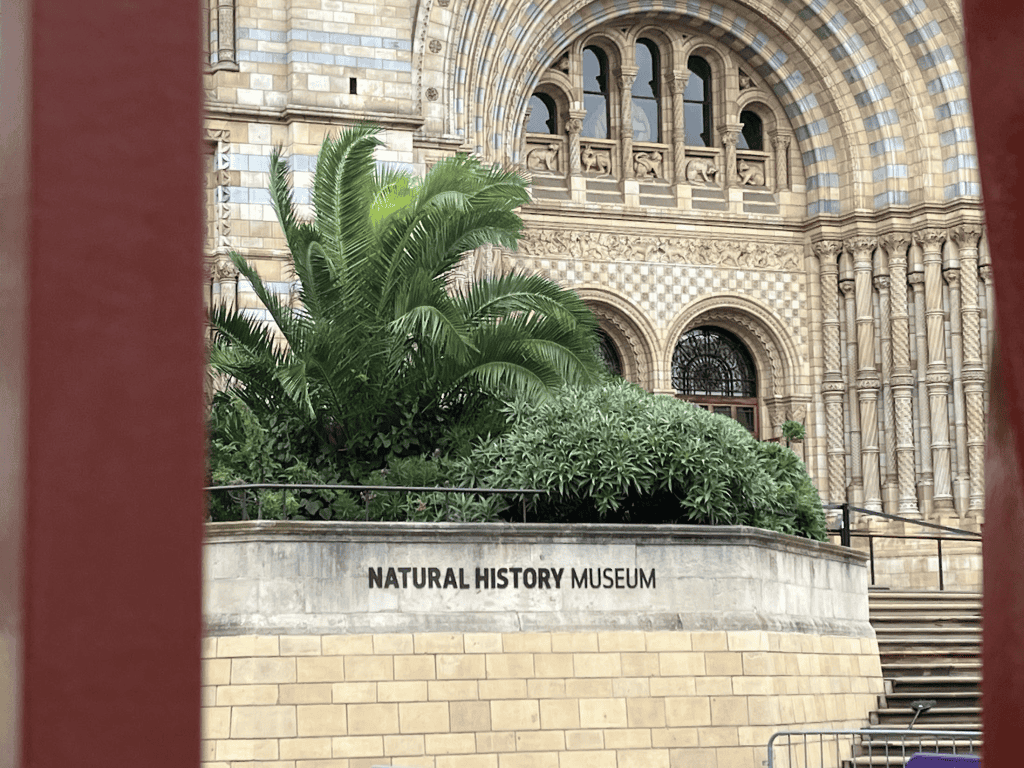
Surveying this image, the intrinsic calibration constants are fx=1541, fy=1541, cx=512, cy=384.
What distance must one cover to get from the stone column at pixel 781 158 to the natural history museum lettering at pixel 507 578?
50.9ft

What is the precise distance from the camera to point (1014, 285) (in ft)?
7.43

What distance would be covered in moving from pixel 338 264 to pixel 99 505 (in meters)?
13.4

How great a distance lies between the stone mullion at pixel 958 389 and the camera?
25922 millimetres

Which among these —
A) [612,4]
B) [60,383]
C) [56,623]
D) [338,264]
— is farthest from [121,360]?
[612,4]

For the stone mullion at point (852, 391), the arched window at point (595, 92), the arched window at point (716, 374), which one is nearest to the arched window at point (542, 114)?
the arched window at point (595, 92)

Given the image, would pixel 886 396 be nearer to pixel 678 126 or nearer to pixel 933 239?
pixel 933 239

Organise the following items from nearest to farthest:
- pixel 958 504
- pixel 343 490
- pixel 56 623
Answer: pixel 56 623, pixel 343 490, pixel 958 504

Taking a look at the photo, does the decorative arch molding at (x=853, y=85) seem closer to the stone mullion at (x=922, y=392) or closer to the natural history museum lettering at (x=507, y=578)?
the stone mullion at (x=922, y=392)

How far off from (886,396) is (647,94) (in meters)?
6.75

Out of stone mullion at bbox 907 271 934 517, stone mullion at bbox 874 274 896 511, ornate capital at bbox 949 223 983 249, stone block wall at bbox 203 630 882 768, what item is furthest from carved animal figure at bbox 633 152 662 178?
stone block wall at bbox 203 630 882 768

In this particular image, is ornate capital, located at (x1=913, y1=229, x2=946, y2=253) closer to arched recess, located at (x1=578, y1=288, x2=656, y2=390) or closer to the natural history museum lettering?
arched recess, located at (x1=578, y1=288, x2=656, y2=390)

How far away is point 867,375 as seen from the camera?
26.7 m

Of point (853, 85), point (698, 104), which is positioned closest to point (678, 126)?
point (698, 104)

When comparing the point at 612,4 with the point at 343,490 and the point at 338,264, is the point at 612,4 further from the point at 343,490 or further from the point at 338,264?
the point at 343,490
